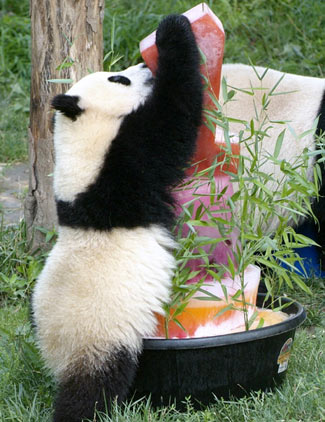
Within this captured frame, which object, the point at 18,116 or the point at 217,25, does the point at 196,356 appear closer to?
the point at 217,25

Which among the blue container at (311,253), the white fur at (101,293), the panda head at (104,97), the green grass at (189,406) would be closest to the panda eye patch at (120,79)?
the panda head at (104,97)

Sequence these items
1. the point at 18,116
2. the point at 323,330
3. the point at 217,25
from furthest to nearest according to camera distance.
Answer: the point at 18,116 < the point at 323,330 < the point at 217,25

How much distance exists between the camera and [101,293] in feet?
6.32

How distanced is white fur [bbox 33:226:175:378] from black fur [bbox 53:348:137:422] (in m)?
0.03

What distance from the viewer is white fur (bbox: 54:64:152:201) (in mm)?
1961

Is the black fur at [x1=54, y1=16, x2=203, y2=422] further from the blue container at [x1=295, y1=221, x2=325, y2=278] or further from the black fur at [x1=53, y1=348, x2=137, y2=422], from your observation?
the blue container at [x1=295, y1=221, x2=325, y2=278]

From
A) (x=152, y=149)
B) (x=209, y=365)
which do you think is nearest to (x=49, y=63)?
(x=152, y=149)

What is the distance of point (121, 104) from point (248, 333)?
752mm

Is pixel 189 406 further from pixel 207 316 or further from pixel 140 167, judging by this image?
pixel 140 167

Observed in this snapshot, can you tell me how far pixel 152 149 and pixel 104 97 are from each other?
0.21m

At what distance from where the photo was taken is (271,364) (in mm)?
2125

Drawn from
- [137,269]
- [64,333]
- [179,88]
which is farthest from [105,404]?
[179,88]

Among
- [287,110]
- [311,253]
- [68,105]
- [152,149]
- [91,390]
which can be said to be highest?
[68,105]

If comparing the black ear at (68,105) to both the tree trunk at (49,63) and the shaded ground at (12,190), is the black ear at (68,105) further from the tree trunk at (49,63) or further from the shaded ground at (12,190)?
the shaded ground at (12,190)
